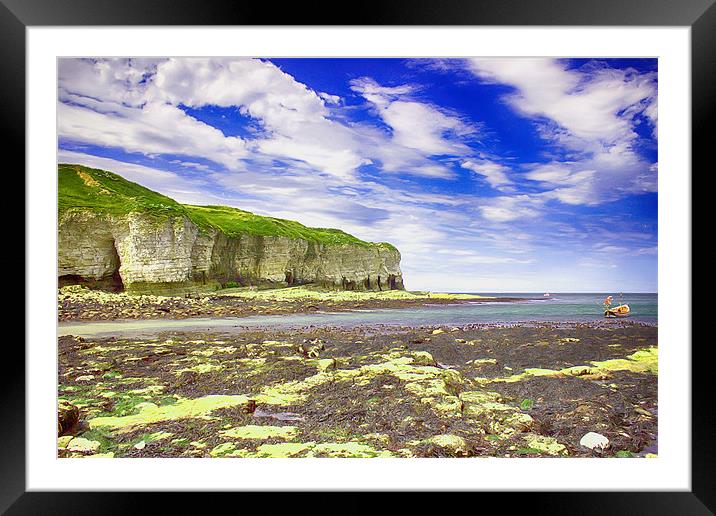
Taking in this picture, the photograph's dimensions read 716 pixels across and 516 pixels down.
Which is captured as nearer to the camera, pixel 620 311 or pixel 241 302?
pixel 620 311

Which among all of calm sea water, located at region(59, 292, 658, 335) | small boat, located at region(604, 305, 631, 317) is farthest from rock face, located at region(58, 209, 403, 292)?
small boat, located at region(604, 305, 631, 317)

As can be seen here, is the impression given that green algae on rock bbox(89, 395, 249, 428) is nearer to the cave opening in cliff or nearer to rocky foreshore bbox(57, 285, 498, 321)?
rocky foreshore bbox(57, 285, 498, 321)

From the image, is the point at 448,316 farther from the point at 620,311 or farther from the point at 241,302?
the point at 241,302

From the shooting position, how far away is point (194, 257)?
105 inches

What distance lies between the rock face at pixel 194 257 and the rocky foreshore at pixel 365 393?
0.37m

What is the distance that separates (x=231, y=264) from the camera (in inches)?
109
